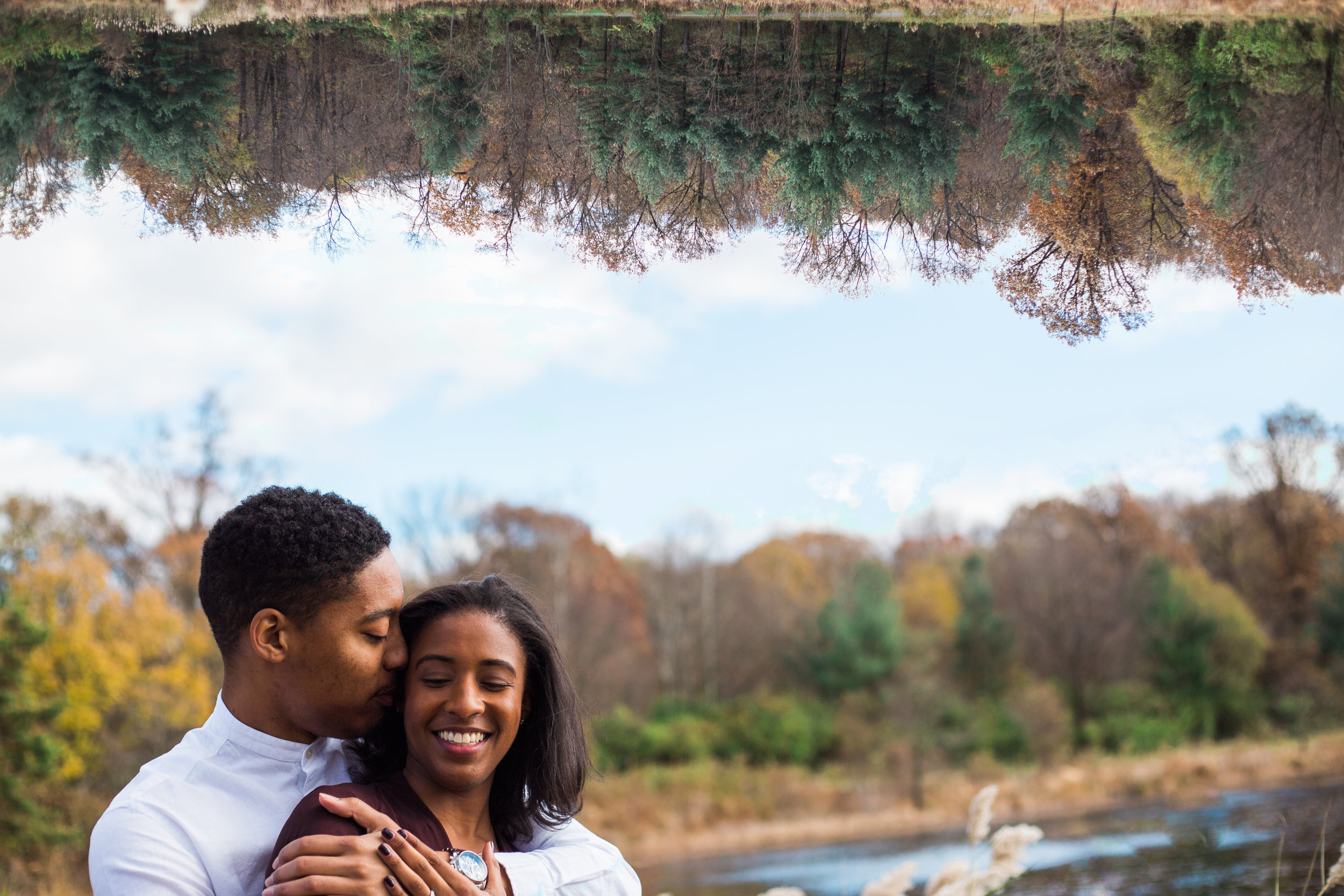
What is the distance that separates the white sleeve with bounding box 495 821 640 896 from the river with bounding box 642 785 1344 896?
7.43 metres

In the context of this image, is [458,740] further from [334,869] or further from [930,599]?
[930,599]

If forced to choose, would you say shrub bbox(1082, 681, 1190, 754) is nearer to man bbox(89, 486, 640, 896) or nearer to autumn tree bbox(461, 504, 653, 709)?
autumn tree bbox(461, 504, 653, 709)

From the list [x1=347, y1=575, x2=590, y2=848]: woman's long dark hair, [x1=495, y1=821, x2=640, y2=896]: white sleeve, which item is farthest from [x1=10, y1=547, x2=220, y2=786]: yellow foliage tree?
[x1=495, y1=821, x2=640, y2=896]: white sleeve

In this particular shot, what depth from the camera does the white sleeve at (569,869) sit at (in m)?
1.21

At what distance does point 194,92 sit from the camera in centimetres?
348

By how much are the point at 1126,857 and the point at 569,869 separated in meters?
11.0

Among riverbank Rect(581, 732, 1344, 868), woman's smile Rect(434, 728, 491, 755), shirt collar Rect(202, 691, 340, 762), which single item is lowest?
riverbank Rect(581, 732, 1344, 868)

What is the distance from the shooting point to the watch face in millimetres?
1170

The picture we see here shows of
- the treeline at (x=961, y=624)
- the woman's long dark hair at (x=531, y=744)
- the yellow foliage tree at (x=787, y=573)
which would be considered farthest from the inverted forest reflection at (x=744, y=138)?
the yellow foliage tree at (x=787, y=573)

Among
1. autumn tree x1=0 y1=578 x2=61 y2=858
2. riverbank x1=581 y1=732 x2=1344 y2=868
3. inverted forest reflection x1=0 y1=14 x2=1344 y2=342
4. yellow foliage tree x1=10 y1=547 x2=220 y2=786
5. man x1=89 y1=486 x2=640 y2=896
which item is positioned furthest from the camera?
riverbank x1=581 y1=732 x2=1344 y2=868

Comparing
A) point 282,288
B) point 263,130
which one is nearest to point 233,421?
point 282,288

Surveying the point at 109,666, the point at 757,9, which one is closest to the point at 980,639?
the point at 109,666

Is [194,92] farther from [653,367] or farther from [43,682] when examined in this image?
[653,367]

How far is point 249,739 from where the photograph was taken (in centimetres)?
124
